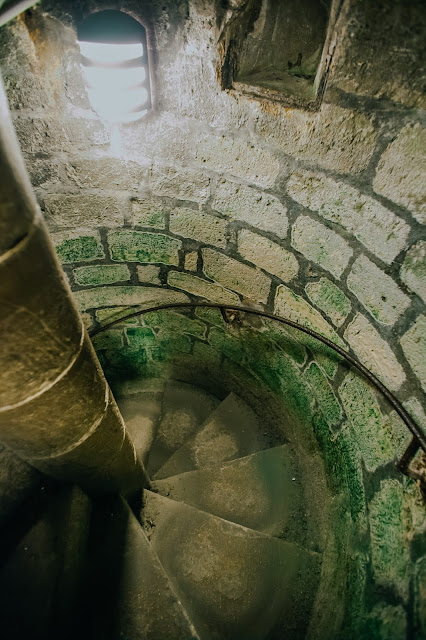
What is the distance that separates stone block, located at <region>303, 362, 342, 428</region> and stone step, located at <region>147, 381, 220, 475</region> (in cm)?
173

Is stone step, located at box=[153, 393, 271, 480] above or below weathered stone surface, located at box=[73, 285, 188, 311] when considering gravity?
below

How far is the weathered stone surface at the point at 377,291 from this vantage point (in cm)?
162

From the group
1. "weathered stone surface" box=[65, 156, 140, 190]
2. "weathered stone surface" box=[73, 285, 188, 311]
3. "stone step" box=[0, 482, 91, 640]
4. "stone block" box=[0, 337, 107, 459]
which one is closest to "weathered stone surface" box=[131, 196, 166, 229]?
"weathered stone surface" box=[65, 156, 140, 190]

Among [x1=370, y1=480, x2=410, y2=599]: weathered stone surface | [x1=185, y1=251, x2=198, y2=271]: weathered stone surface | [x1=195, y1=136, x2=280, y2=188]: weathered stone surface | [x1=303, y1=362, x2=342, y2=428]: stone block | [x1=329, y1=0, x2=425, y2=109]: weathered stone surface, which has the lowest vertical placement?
[x1=370, y1=480, x2=410, y2=599]: weathered stone surface

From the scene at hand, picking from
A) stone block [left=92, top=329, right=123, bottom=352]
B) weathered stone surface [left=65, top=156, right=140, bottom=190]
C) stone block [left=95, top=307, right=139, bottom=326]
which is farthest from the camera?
stone block [left=92, top=329, right=123, bottom=352]

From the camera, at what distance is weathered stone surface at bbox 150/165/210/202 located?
6.73 feet

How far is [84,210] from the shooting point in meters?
2.31

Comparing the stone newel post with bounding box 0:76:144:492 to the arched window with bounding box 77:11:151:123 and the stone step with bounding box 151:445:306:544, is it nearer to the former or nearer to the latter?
the arched window with bounding box 77:11:151:123

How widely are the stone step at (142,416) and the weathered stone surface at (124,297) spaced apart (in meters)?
1.43

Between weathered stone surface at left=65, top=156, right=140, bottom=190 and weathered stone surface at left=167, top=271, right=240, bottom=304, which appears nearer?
weathered stone surface at left=65, top=156, right=140, bottom=190

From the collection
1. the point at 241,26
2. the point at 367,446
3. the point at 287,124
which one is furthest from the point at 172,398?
the point at 241,26

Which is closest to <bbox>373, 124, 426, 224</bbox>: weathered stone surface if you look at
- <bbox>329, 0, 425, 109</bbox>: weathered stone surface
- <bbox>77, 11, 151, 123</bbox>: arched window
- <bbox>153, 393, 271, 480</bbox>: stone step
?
<bbox>329, 0, 425, 109</bbox>: weathered stone surface

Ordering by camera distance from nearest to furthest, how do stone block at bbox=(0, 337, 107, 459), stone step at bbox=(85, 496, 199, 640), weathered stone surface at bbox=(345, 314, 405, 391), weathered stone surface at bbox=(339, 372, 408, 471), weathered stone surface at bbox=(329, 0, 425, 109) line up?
weathered stone surface at bbox=(329, 0, 425, 109)
stone block at bbox=(0, 337, 107, 459)
weathered stone surface at bbox=(345, 314, 405, 391)
weathered stone surface at bbox=(339, 372, 408, 471)
stone step at bbox=(85, 496, 199, 640)

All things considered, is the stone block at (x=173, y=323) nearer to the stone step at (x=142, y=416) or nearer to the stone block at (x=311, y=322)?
the stone block at (x=311, y=322)
